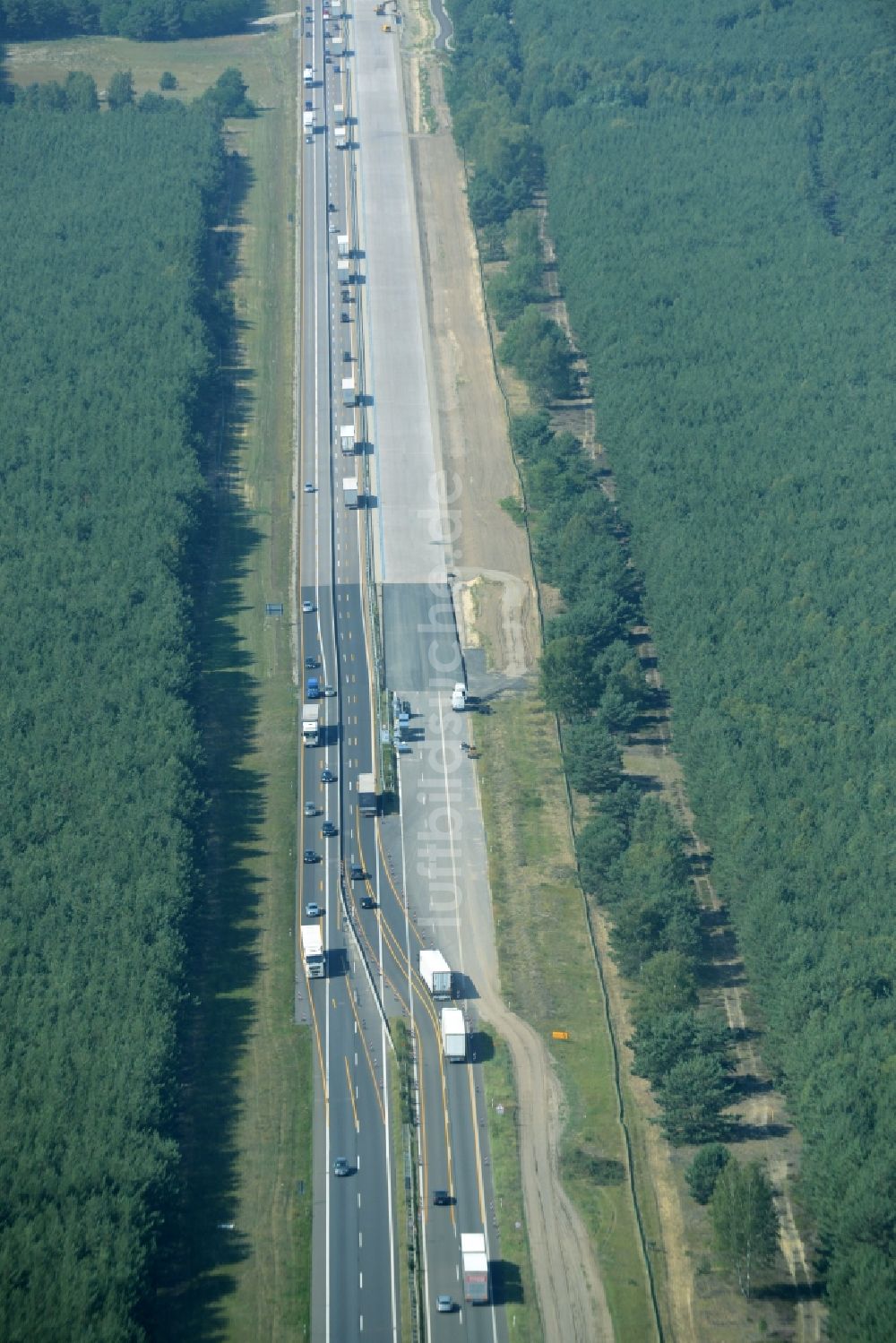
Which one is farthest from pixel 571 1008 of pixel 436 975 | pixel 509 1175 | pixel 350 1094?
pixel 350 1094

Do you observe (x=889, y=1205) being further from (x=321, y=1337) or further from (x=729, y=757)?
(x=729, y=757)

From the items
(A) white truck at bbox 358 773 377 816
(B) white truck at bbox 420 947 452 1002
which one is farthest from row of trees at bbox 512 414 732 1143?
(A) white truck at bbox 358 773 377 816

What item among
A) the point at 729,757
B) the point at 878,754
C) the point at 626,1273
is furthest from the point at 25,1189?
the point at 878,754

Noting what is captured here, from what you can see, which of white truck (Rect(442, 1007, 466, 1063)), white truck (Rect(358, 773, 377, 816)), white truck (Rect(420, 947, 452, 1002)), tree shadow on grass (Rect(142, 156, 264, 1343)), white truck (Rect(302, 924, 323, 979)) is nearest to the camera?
tree shadow on grass (Rect(142, 156, 264, 1343))

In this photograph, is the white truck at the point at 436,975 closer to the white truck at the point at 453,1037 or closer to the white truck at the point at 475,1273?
the white truck at the point at 453,1037

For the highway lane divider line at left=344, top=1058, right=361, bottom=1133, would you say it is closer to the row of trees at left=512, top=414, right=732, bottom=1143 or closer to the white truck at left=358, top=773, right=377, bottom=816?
the row of trees at left=512, top=414, right=732, bottom=1143
